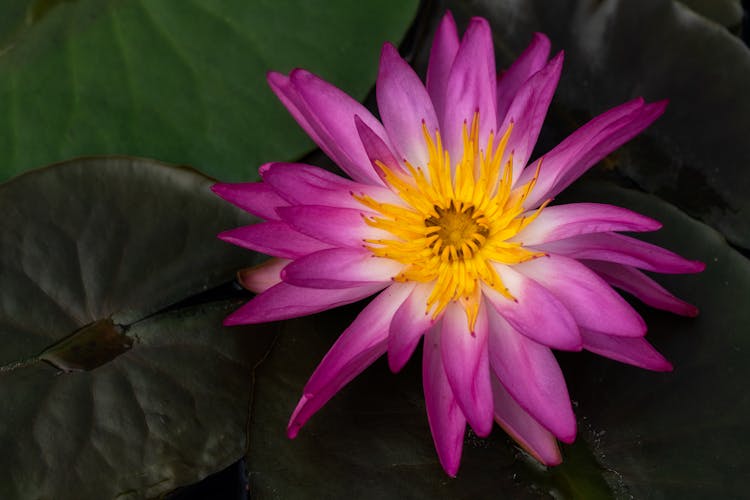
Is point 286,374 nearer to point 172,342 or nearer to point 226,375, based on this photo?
point 226,375

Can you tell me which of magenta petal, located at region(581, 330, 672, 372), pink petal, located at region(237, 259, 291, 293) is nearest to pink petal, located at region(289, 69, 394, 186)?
pink petal, located at region(237, 259, 291, 293)

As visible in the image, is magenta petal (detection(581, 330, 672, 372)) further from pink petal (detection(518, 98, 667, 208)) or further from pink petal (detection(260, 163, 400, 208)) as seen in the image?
pink petal (detection(260, 163, 400, 208))

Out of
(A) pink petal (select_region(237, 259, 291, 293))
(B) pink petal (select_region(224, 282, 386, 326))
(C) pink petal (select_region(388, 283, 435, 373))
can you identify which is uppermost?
(C) pink petal (select_region(388, 283, 435, 373))

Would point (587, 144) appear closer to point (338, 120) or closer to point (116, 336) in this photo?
point (338, 120)

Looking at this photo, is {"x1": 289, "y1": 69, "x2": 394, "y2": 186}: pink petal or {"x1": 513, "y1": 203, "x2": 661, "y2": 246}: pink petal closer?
{"x1": 513, "y1": 203, "x2": 661, "y2": 246}: pink petal

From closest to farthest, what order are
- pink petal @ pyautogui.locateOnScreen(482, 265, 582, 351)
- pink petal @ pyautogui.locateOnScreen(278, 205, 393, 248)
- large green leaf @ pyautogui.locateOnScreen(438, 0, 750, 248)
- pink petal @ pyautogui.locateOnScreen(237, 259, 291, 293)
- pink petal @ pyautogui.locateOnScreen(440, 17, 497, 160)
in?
pink petal @ pyautogui.locateOnScreen(482, 265, 582, 351) → pink petal @ pyautogui.locateOnScreen(278, 205, 393, 248) → pink petal @ pyautogui.locateOnScreen(440, 17, 497, 160) → pink petal @ pyautogui.locateOnScreen(237, 259, 291, 293) → large green leaf @ pyautogui.locateOnScreen(438, 0, 750, 248)

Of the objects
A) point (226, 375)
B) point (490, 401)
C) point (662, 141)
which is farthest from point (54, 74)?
point (662, 141)
